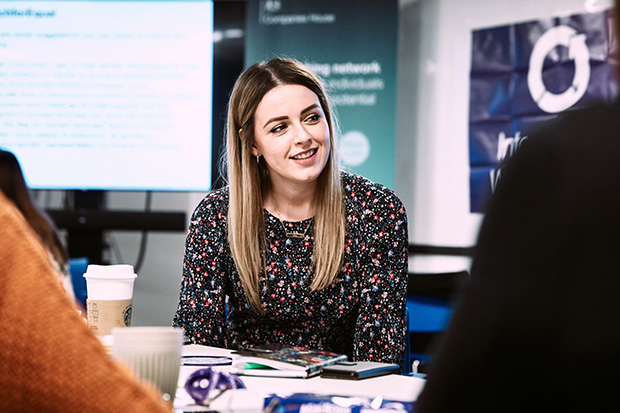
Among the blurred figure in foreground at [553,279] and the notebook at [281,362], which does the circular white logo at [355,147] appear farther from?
the blurred figure in foreground at [553,279]

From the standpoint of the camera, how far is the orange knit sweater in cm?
52

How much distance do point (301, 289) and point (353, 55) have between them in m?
2.33

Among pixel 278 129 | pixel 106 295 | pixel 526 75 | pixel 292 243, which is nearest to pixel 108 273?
pixel 106 295

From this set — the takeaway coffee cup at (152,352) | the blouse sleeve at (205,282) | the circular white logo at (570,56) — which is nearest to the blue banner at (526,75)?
the circular white logo at (570,56)

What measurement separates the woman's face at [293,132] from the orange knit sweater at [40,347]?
164 cm

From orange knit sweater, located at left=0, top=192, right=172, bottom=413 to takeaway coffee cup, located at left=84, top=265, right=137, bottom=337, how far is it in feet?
2.97

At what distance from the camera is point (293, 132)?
2.21 metres

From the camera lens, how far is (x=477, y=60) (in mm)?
4141

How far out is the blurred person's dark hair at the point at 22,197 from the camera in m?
1.65

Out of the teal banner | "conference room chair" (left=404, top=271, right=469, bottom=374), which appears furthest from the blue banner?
"conference room chair" (left=404, top=271, right=469, bottom=374)

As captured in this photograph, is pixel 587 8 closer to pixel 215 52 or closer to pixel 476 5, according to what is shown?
pixel 476 5

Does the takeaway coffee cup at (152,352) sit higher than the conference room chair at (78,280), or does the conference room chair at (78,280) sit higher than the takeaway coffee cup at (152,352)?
the takeaway coffee cup at (152,352)

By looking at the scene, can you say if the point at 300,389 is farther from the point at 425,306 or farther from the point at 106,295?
the point at 425,306

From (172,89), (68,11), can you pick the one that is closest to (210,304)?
(172,89)
